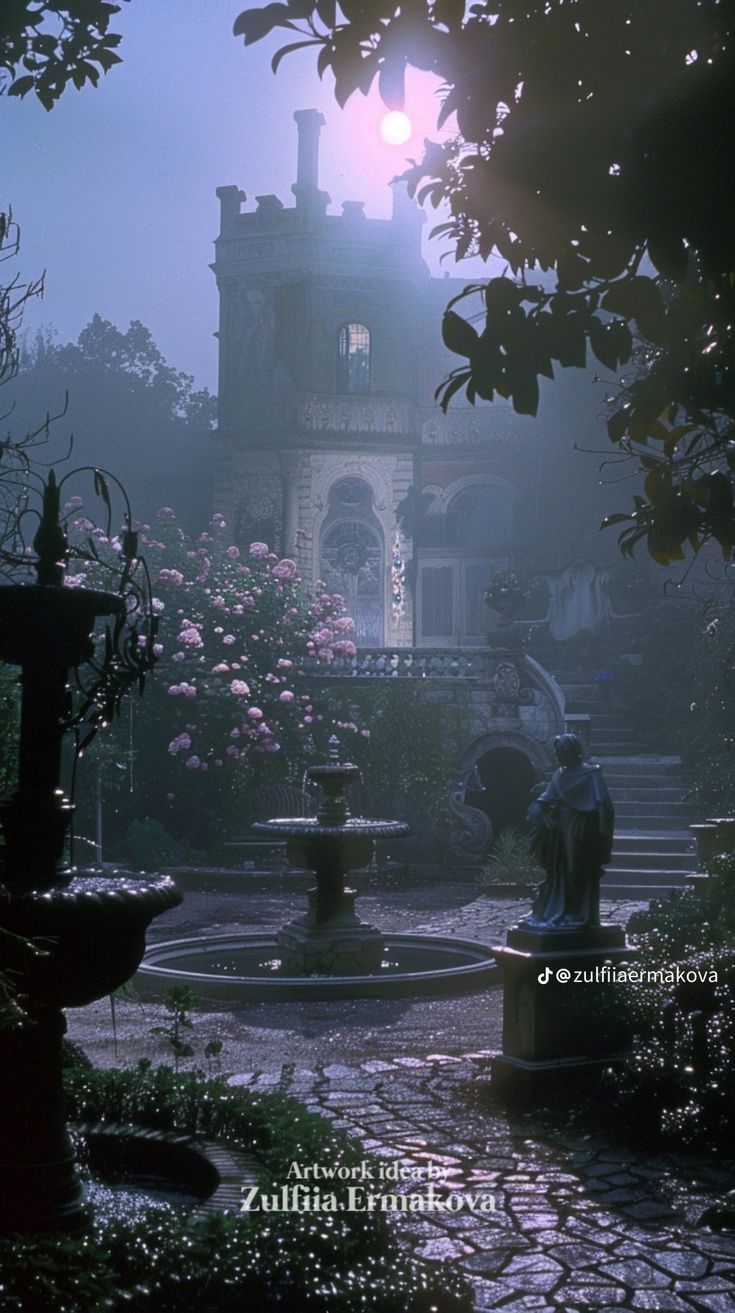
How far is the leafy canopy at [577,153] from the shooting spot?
10.5ft

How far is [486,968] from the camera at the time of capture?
10492 mm

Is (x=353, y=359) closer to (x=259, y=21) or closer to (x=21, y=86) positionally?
(x=21, y=86)

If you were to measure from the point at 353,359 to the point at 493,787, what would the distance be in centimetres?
1614

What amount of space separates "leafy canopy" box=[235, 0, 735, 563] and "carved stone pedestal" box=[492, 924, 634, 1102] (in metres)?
3.97

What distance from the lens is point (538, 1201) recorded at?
5.40 m

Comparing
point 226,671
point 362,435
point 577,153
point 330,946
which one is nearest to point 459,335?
point 577,153

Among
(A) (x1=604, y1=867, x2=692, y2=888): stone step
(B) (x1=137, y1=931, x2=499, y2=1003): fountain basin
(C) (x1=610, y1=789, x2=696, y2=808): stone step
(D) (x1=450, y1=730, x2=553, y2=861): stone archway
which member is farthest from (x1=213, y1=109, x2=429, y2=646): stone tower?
(B) (x1=137, y1=931, x2=499, y2=1003): fountain basin

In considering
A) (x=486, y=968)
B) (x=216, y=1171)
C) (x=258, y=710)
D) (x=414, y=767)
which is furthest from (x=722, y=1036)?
(x=414, y=767)

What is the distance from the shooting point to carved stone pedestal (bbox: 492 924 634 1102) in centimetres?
708

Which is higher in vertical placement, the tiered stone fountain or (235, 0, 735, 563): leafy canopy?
(235, 0, 735, 563): leafy canopy

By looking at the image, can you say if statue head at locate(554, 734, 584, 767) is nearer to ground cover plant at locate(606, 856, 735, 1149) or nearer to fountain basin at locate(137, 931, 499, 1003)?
ground cover plant at locate(606, 856, 735, 1149)

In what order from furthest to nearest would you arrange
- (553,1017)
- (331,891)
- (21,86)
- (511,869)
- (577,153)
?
(511,869) → (331,891) → (553,1017) → (21,86) → (577,153)

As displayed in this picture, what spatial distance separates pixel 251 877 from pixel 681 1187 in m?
11.9

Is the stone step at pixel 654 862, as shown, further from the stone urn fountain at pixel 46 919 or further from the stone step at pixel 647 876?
the stone urn fountain at pixel 46 919
